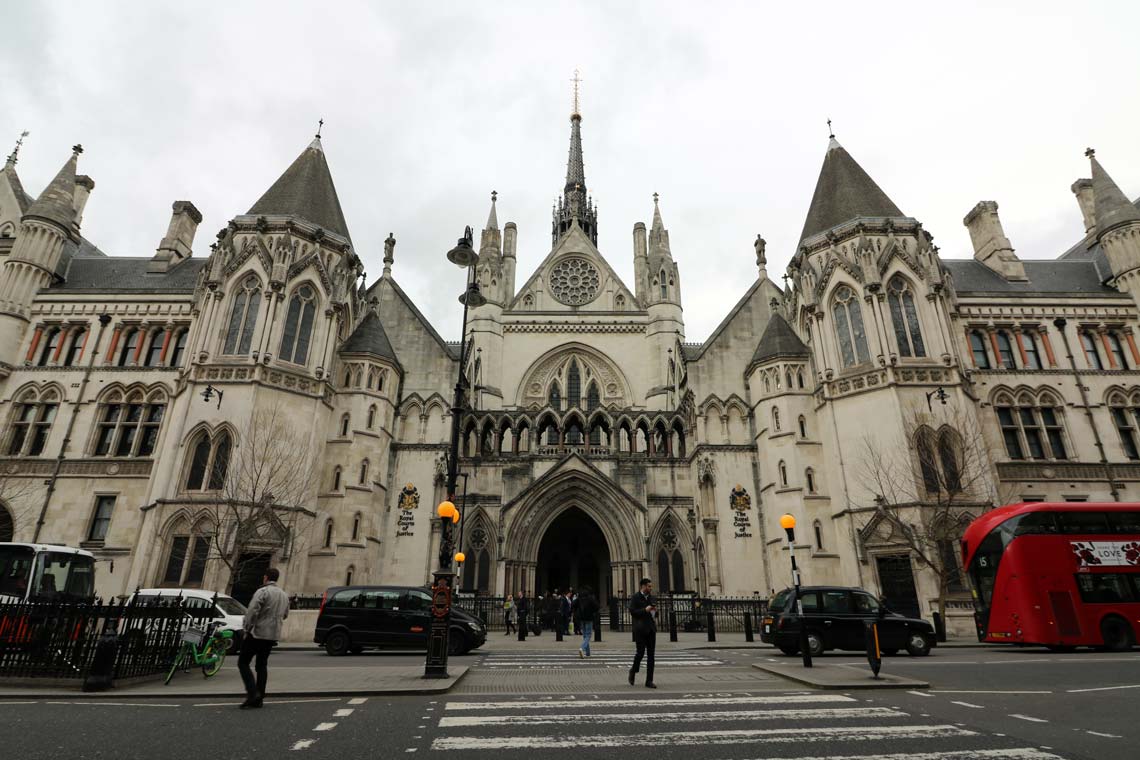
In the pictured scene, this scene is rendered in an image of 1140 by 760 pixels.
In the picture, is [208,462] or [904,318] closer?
[208,462]

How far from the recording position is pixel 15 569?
13.0 metres

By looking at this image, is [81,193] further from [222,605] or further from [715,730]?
[715,730]

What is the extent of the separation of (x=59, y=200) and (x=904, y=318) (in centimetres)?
4035

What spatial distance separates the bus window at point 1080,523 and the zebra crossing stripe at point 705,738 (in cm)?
1225

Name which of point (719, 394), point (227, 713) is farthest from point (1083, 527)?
point (227, 713)

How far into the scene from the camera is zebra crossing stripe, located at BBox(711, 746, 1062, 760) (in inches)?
201

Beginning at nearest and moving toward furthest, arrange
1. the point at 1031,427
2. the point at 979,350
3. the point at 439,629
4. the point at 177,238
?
the point at 439,629, the point at 1031,427, the point at 979,350, the point at 177,238

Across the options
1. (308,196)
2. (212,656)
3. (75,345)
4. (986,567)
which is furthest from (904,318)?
(75,345)

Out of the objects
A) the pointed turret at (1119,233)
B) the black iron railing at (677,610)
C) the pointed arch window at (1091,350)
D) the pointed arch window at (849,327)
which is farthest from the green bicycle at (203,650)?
the pointed turret at (1119,233)

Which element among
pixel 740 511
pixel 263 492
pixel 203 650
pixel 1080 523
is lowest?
pixel 203 650

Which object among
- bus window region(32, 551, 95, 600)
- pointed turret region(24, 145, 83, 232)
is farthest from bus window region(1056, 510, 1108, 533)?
pointed turret region(24, 145, 83, 232)

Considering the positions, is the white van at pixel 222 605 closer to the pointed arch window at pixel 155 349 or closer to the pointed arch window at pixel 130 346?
the pointed arch window at pixel 155 349

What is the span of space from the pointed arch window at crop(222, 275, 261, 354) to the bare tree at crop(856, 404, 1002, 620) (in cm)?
2575

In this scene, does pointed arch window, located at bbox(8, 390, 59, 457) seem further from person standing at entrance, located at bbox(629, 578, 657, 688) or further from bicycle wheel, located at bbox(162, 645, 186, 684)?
person standing at entrance, located at bbox(629, 578, 657, 688)
